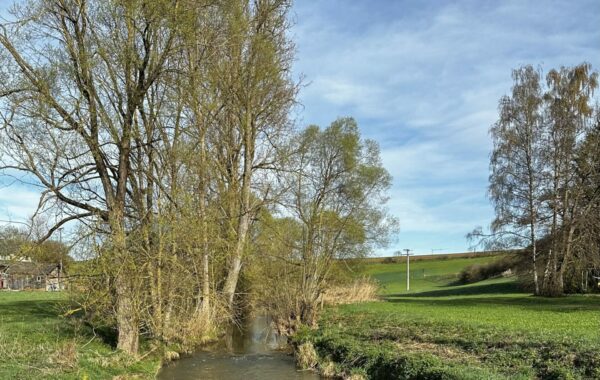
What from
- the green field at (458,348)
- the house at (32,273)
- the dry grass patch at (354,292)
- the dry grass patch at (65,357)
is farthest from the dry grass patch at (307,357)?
the dry grass patch at (354,292)

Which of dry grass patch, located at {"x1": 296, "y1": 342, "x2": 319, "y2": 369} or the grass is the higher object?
the grass

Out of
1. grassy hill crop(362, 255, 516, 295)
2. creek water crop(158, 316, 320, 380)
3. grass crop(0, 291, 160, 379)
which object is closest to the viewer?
grass crop(0, 291, 160, 379)

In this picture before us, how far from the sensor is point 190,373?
55.2ft

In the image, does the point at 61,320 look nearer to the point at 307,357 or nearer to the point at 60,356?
the point at 60,356

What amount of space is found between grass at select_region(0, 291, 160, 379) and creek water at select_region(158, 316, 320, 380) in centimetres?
107

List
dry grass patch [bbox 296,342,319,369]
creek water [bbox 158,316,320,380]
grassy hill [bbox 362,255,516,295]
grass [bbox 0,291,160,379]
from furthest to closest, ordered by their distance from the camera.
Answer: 1. grassy hill [bbox 362,255,516,295]
2. dry grass patch [bbox 296,342,319,369]
3. creek water [bbox 158,316,320,380]
4. grass [bbox 0,291,160,379]

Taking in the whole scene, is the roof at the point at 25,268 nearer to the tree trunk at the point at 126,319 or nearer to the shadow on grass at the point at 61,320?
the shadow on grass at the point at 61,320

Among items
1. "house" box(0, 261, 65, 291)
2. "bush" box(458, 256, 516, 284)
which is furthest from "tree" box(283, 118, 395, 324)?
"bush" box(458, 256, 516, 284)

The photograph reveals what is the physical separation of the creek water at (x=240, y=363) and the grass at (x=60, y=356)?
1.07m

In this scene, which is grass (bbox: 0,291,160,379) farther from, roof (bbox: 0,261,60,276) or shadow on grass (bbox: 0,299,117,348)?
roof (bbox: 0,261,60,276)

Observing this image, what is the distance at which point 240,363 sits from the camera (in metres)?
18.8

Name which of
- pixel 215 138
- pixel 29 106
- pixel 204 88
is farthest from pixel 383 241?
pixel 29 106

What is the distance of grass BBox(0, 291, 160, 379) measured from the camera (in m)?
12.5

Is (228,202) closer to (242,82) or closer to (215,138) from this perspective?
(215,138)
